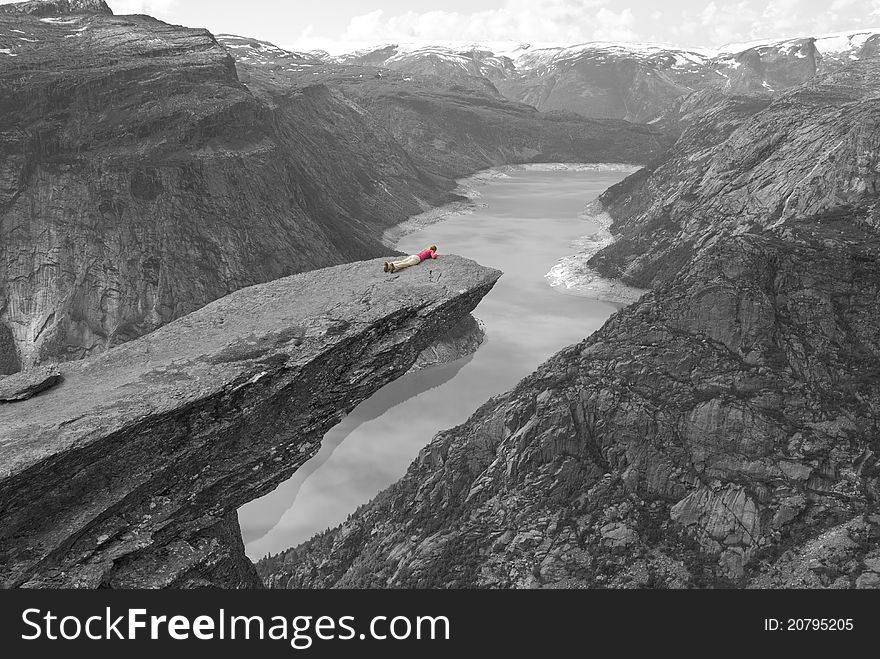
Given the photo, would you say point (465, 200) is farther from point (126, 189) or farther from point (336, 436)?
point (336, 436)

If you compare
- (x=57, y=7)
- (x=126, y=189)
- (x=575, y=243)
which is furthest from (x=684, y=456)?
(x=57, y=7)

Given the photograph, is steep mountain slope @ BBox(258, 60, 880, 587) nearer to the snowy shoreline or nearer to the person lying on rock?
the person lying on rock

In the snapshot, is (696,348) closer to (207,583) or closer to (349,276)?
(349,276)

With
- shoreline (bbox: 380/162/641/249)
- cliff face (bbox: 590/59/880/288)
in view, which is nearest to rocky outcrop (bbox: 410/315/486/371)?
cliff face (bbox: 590/59/880/288)

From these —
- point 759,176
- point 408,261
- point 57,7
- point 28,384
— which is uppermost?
point 57,7

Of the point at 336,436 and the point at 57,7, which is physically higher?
the point at 57,7

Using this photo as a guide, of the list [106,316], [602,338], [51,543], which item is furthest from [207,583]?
[106,316]
